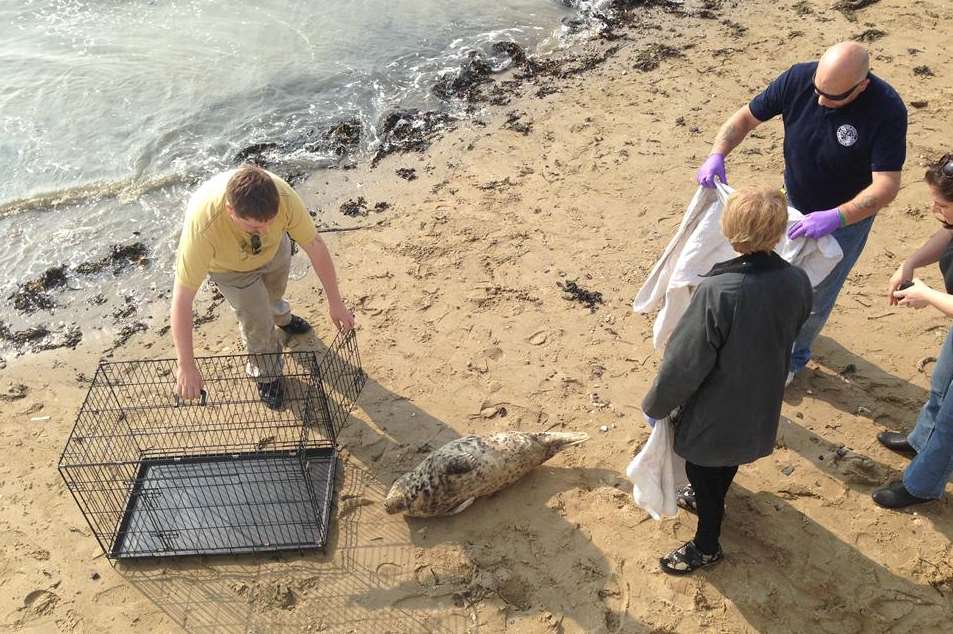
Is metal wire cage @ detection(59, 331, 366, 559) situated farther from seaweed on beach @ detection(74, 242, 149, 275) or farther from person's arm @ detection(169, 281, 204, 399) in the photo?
seaweed on beach @ detection(74, 242, 149, 275)

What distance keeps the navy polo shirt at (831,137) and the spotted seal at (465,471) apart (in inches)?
88.1

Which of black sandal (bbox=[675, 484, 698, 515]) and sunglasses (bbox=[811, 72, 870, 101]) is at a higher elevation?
sunglasses (bbox=[811, 72, 870, 101])

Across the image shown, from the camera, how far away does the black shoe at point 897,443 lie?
14.2 ft

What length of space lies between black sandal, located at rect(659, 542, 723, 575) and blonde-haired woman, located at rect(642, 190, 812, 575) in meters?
0.71

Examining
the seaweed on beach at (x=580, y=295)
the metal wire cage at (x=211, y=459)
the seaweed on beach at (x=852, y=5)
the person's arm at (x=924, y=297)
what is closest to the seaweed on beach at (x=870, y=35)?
the seaweed on beach at (x=852, y=5)

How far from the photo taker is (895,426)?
457 cm

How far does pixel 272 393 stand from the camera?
513 cm

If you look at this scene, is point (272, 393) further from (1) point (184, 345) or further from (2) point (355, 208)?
(2) point (355, 208)

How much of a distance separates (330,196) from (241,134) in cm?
201

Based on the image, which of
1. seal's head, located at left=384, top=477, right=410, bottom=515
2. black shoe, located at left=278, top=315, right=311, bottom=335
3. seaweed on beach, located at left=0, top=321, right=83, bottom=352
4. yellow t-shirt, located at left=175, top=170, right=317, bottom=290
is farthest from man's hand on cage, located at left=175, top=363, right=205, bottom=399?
seaweed on beach, located at left=0, top=321, right=83, bottom=352

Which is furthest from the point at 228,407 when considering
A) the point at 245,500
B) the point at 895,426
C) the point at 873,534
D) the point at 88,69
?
the point at 88,69

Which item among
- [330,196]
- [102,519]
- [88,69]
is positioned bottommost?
[102,519]

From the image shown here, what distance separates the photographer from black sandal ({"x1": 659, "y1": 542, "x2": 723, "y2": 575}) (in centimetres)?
378

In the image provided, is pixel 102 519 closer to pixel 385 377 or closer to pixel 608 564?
pixel 385 377
